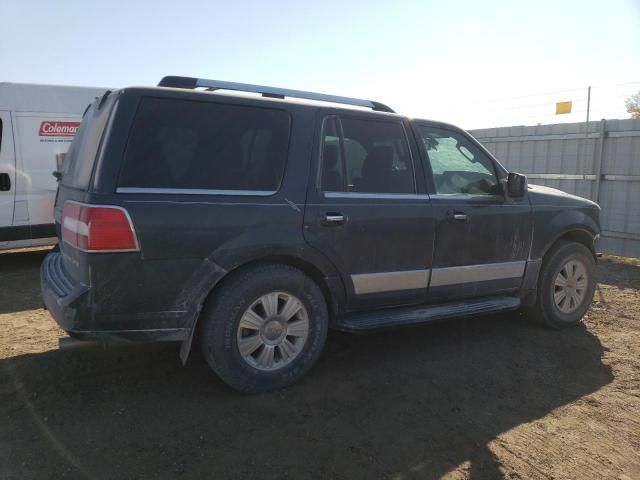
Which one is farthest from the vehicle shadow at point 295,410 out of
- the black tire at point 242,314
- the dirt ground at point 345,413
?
the black tire at point 242,314

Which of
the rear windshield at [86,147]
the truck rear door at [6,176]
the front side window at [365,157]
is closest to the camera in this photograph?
the rear windshield at [86,147]

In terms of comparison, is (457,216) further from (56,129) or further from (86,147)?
(56,129)

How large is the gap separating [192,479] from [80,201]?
1704 mm

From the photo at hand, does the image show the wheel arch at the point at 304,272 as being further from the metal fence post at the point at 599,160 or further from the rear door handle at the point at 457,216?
the metal fence post at the point at 599,160

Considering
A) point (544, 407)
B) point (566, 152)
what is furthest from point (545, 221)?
point (566, 152)

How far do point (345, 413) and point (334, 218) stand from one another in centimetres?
130

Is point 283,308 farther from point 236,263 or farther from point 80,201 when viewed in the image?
point 80,201

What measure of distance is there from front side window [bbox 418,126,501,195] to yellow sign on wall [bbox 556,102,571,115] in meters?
6.56

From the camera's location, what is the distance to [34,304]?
5.57 meters

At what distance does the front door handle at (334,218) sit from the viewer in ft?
11.6

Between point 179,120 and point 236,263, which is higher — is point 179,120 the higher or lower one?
the higher one

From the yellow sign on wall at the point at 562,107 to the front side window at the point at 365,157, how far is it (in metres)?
7.35

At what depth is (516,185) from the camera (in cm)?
438

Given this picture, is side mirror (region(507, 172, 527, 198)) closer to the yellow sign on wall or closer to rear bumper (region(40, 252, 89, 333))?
rear bumper (region(40, 252, 89, 333))
